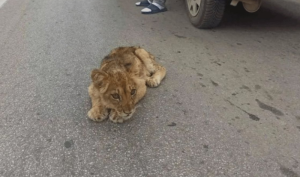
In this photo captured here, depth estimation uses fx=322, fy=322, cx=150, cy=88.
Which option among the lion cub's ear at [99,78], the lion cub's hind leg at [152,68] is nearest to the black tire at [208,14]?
the lion cub's hind leg at [152,68]

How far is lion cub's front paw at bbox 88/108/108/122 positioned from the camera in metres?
2.62

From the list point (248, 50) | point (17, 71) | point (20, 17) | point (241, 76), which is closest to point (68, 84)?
point (17, 71)

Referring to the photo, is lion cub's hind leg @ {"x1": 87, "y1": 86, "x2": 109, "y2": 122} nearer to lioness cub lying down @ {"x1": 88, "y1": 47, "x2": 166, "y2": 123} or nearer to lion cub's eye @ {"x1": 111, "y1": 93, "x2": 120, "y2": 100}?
lioness cub lying down @ {"x1": 88, "y1": 47, "x2": 166, "y2": 123}

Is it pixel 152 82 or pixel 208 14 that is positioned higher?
pixel 208 14

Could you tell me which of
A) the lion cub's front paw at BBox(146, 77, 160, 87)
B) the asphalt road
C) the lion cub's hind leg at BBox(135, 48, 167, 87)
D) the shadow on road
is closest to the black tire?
the asphalt road

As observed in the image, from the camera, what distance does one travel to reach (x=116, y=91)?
2.48 metres

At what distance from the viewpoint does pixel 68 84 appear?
127 inches

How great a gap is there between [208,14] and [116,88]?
256 centimetres

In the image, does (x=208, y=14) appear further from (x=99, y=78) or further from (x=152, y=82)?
(x=99, y=78)

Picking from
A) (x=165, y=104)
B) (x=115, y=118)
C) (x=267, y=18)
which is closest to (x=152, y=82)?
(x=165, y=104)

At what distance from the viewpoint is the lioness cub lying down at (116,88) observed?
8.20ft

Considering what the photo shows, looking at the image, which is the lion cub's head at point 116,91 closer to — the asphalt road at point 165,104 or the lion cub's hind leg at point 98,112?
the lion cub's hind leg at point 98,112

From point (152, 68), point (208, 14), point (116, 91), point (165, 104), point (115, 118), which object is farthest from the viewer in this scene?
point (208, 14)

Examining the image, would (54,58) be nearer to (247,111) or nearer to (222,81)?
(222,81)
